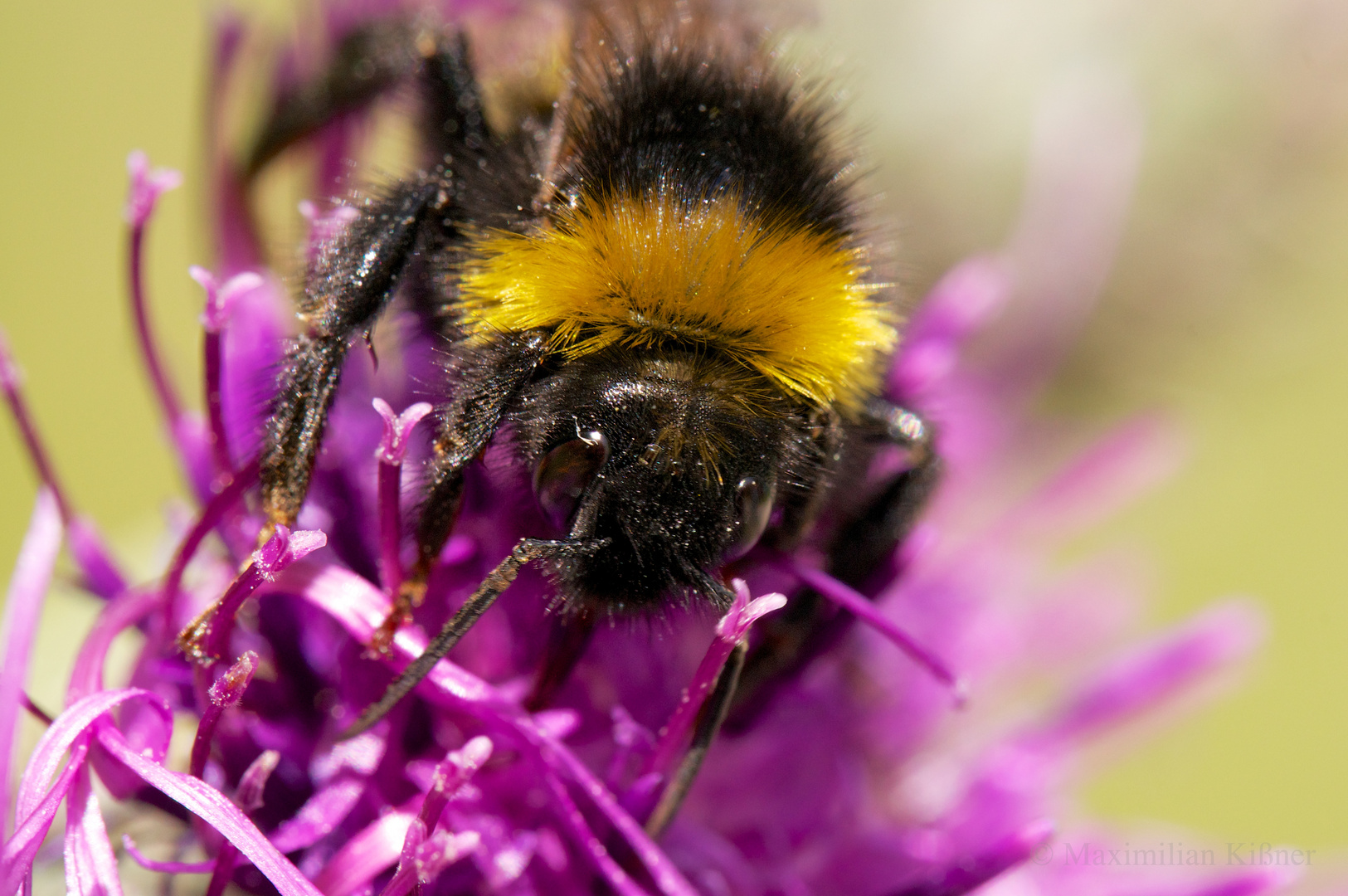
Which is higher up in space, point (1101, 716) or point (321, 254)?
point (321, 254)

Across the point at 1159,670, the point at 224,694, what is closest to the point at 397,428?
the point at 224,694

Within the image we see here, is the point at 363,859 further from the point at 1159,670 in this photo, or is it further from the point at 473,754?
the point at 1159,670

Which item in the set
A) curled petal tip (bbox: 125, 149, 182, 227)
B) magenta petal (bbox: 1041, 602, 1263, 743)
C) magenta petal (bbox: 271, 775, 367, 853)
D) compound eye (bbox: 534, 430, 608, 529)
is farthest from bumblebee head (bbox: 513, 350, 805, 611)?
magenta petal (bbox: 1041, 602, 1263, 743)

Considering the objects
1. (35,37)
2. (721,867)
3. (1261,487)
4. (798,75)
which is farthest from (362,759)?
Result: (35,37)

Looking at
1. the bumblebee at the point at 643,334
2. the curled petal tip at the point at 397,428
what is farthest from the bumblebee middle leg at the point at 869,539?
the curled petal tip at the point at 397,428

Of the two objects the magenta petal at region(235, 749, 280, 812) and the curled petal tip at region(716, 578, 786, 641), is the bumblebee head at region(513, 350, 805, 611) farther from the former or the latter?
the magenta petal at region(235, 749, 280, 812)

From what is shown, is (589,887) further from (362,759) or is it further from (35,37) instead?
(35,37)
